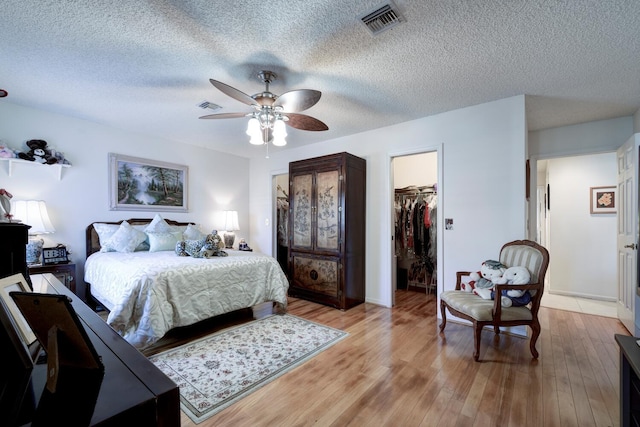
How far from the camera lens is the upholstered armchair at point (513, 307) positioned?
2.43 metres

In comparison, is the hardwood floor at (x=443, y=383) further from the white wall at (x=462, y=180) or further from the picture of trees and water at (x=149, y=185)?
the picture of trees and water at (x=149, y=185)

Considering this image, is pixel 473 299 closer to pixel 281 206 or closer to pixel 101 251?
pixel 281 206

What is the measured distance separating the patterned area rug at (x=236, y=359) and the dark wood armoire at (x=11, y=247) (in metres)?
1.26

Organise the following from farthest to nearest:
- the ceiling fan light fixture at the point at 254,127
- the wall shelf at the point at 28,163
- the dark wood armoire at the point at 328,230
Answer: the dark wood armoire at the point at 328,230 < the wall shelf at the point at 28,163 < the ceiling fan light fixture at the point at 254,127

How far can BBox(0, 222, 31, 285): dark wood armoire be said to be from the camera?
3.71 ft

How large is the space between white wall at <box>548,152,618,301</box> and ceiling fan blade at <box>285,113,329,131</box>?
13.5 feet

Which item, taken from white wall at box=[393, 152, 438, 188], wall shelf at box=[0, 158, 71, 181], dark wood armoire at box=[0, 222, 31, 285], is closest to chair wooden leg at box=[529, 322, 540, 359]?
white wall at box=[393, 152, 438, 188]

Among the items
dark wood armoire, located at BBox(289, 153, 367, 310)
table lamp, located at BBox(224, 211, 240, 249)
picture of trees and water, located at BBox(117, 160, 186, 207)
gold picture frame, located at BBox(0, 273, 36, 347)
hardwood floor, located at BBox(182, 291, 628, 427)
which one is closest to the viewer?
gold picture frame, located at BBox(0, 273, 36, 347)

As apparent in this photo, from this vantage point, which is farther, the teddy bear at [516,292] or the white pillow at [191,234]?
the white pillow at [191,234]

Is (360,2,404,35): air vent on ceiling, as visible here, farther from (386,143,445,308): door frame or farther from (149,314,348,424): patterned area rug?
(149,314,348,424): patterned area rug

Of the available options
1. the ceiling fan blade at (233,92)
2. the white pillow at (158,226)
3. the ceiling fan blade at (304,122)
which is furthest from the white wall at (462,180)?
the white pillow at (158,226)

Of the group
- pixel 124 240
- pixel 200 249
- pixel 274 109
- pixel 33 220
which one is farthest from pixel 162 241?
pixel 274 109

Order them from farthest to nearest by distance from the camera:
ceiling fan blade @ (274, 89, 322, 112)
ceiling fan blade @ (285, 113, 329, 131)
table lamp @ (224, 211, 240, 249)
A: table lamp @ (224, 211, 240, 249), ceiling fan blade @ (285, 113, 329, 131), ceiling fan blade @ (274, 89, 322, 112)

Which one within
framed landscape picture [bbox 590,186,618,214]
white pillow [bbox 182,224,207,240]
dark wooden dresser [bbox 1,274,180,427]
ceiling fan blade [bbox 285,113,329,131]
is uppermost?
ceiling fan blade [bbox 285,113,329,131]
